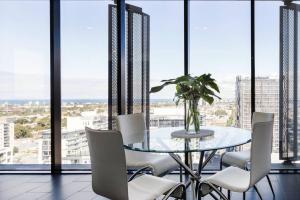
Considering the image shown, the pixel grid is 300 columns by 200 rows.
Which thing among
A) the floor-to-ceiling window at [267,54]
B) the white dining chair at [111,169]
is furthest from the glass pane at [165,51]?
the white dining chair at [111,169]

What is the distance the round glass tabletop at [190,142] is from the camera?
1971 millimetres

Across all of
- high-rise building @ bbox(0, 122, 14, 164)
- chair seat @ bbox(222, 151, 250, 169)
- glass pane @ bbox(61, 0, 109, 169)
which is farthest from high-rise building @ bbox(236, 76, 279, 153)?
high-rise building @ bbox(0, 122, 14, 164)

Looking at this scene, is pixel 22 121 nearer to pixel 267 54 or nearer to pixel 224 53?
pixel 224 53

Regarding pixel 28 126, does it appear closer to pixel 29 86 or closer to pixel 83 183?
pixel 29 86

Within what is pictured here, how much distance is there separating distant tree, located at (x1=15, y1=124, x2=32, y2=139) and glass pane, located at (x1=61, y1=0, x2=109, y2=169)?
56 centimetres

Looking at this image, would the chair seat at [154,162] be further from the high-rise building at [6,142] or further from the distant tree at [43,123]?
the high-rise building at [6,142]

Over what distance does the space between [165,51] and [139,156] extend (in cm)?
177

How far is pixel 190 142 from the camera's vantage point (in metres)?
2.16

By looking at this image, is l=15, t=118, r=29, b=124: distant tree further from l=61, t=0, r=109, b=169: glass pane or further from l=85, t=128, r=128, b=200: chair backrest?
l=85, t=128, r=128, b=200: chair backrest

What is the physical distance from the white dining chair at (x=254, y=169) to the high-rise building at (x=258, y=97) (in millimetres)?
1718

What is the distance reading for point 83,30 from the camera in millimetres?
3934

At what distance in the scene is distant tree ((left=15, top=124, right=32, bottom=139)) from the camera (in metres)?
3.91

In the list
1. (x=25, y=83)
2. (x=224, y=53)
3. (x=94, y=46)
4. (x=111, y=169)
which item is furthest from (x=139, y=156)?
(x=25, y=83)

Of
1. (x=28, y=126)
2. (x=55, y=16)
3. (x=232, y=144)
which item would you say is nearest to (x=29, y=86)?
(x=28, y=126)
